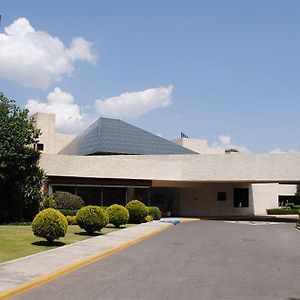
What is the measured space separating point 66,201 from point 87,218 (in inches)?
407

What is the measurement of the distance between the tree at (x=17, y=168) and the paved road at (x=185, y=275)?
44.1 feet

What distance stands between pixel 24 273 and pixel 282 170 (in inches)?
1174

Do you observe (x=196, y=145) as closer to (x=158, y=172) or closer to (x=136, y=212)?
(x=158, y=172)

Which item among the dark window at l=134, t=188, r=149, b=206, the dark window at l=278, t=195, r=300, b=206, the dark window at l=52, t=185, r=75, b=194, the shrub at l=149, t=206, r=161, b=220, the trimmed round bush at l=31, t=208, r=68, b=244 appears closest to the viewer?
the trimmed round bush at l=31, t=208, r=68, b=244

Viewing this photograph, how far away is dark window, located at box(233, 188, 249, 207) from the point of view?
48625 mm

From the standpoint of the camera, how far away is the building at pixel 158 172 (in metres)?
36.0

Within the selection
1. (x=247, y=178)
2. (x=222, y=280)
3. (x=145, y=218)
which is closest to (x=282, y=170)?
(x=247, y=178)

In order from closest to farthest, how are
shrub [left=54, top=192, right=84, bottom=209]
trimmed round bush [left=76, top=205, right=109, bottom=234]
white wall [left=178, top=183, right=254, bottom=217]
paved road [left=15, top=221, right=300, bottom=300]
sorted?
paved road [left=15, top=221, right=300, bottom=300] < trimmed round bush [left=76, top=205, right=109, bottom=234] < shrub [left=54, top=192, right=84, bottom=209] < white wall [left=178, top=183, right=254, bottom=217]

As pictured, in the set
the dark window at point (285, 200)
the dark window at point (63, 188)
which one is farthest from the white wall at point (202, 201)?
the dark window at point (285, 200)

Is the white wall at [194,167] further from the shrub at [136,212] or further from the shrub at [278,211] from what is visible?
the shrub at [278,211]

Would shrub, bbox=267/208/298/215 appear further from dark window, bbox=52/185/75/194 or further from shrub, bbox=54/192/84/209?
shrub, bbox=54/192/84/209

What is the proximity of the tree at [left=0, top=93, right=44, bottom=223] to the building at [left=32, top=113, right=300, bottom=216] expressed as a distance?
3.59 meters

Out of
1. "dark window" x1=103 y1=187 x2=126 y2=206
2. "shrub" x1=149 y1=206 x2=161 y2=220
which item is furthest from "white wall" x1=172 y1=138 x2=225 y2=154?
"shrub" x1=149 y1=206 x2=161 y2=220

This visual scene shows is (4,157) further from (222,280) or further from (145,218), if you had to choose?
(222,280)
